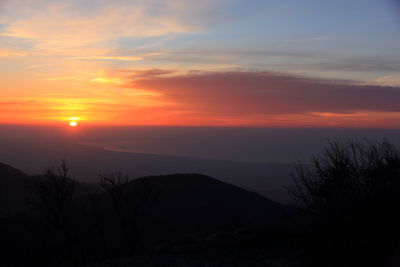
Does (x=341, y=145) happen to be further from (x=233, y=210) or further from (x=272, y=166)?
(x=272, y=166)

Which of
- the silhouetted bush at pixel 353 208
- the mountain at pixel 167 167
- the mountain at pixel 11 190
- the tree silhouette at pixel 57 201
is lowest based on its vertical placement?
the mountain at pixel 167 167

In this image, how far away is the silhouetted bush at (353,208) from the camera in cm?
1153

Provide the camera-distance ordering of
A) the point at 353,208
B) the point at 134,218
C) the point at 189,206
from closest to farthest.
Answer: the point at 353,208, the point at 134,218, the point at 189,206

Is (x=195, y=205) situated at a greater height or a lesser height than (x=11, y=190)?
greater

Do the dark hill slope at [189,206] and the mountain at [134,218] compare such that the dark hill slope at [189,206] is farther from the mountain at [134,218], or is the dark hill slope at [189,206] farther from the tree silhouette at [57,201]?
the tree silhouette at [57,201]

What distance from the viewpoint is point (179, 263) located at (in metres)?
16.0

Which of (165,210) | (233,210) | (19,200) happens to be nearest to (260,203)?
(233,210)

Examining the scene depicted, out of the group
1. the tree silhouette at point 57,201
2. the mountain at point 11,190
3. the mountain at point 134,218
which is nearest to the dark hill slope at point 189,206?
the mountain at point 134,218

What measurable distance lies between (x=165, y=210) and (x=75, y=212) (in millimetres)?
8163

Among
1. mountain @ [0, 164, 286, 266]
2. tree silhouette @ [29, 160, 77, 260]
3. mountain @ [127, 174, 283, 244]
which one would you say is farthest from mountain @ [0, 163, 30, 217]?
tree silhouette @ [29, 160, 77, 260]

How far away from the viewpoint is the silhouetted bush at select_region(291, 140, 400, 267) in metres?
11.5

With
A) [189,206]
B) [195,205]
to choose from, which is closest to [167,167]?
[195,205]

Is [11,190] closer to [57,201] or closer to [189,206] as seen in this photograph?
[189,206]

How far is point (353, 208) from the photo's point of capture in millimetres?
12516
